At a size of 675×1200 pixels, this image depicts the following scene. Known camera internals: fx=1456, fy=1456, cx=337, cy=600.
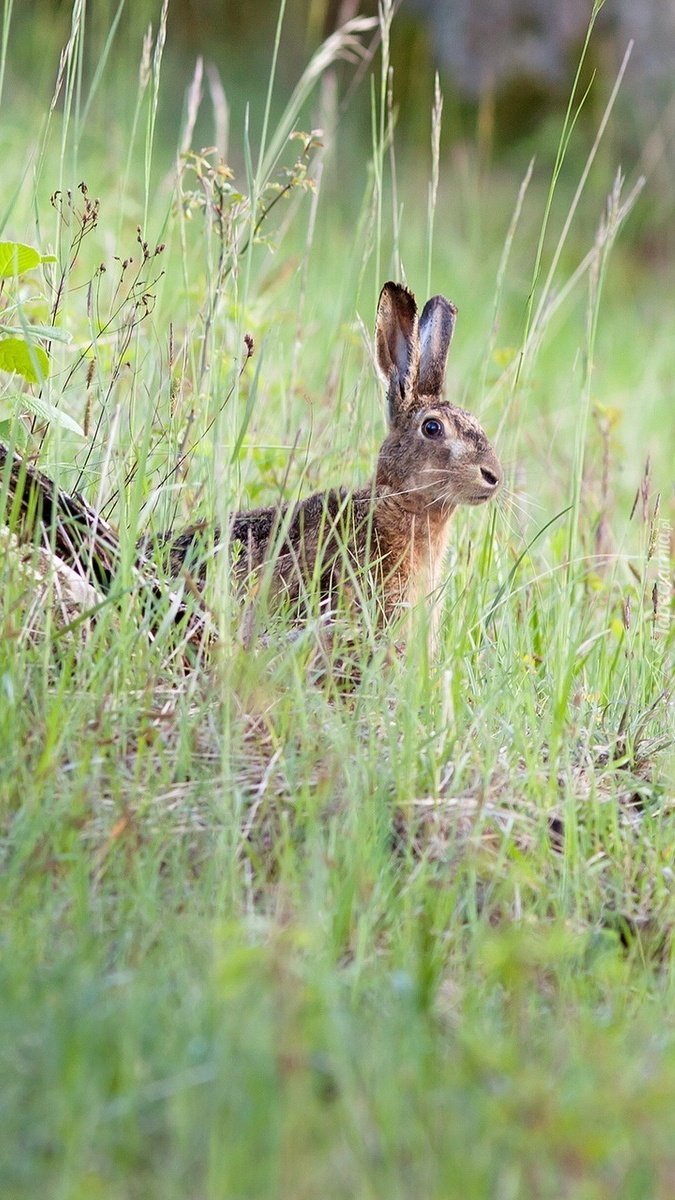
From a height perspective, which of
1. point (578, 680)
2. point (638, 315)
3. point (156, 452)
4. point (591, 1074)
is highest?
point (638, 315)

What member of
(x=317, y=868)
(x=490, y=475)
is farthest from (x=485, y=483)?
(x=317, y=868)

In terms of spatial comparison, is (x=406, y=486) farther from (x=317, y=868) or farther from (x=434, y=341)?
(x=317, y=868)

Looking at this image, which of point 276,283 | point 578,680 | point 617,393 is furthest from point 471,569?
point 617,393

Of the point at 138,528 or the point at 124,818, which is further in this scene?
the point at 138,528

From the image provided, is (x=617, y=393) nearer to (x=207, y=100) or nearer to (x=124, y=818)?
(x=207, y=100)

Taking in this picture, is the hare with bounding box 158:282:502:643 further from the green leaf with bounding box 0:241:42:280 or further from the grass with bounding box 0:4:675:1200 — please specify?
the green leaf with bounding box 0:241:42:280

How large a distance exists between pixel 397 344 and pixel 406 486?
1.67 ft

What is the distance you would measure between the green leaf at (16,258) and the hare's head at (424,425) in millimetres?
1371

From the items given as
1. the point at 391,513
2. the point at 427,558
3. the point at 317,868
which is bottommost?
the point at 317,868

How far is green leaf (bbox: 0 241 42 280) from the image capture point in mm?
3299

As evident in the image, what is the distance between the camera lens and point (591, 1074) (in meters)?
2.09

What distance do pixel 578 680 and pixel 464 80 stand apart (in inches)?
318

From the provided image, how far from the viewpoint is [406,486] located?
4590 millimetres

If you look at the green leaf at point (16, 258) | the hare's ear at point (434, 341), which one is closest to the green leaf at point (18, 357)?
the green leaf at point (16, 258)
